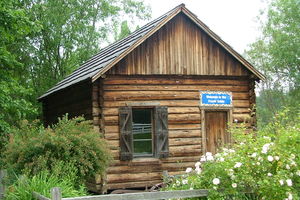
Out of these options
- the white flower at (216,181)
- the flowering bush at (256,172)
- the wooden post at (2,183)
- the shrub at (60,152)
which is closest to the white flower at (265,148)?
the flowering bush at (256,172)

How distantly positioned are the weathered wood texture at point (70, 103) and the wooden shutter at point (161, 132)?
2.03 metres

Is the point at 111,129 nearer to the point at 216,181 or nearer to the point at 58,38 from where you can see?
the point at 216,181

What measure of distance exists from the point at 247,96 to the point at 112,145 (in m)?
5.18

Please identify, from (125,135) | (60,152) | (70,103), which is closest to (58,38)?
(70,103)

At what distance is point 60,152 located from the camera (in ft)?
32.0

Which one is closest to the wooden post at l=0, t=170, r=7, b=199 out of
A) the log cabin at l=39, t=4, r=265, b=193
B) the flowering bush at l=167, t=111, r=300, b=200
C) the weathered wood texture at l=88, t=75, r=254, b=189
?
the flowering bush at l=167, t=111, r=300, b=200

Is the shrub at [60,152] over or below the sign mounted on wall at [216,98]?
below

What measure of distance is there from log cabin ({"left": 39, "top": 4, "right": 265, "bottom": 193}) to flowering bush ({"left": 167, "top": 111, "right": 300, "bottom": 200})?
19.0ft

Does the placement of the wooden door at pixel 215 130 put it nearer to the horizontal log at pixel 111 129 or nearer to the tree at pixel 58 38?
the horizontal log at pixel 111 129

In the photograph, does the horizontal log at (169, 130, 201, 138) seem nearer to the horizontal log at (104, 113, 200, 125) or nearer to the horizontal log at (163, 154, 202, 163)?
the horizontal log at (104, 113, 200, 125)

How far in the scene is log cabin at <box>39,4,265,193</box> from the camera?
13805 millimetres

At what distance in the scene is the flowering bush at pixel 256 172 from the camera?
24.8 ft

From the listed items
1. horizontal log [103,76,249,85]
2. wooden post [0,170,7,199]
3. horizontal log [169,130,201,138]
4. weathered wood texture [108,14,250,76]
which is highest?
weathered wood texture [108,14,250,76]

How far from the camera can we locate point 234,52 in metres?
15.5
